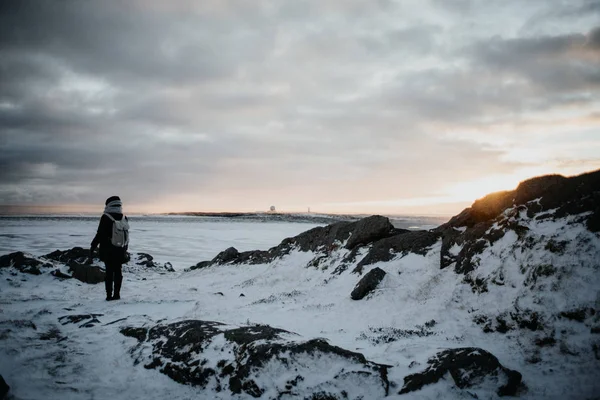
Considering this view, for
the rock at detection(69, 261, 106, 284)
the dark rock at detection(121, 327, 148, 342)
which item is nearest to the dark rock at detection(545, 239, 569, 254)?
the dark rock at detection(121, 327, 148, 342)

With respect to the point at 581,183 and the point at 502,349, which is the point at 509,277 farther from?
the point at 581,183

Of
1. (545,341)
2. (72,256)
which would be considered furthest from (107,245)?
(72,256)

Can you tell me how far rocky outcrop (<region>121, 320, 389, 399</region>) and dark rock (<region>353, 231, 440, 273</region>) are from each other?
7.26 metres

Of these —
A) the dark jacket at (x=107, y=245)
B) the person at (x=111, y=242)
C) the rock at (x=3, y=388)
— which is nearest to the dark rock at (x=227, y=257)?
the person at (x=111, y=242)

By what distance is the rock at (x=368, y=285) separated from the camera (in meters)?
9.85

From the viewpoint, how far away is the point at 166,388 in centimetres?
475

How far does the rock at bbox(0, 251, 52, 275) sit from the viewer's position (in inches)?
566

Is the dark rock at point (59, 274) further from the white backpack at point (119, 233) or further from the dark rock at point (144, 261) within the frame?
the white backpack at point (119, 233)

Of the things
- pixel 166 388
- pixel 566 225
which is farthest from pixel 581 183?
pixel 166 388

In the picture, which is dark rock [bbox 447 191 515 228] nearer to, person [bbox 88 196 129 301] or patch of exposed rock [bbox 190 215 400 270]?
patch of exposed rock [bbox 190 215 400 270]

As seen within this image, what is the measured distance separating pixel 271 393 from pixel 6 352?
437 cm

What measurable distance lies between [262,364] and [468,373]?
2.88 meters

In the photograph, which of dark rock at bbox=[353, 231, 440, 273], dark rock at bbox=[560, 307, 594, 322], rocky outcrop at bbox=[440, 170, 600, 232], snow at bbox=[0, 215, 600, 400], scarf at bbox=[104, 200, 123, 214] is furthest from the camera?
dark rock at bbox=[353, 231, 440, 273]

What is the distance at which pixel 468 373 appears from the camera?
4426mm
